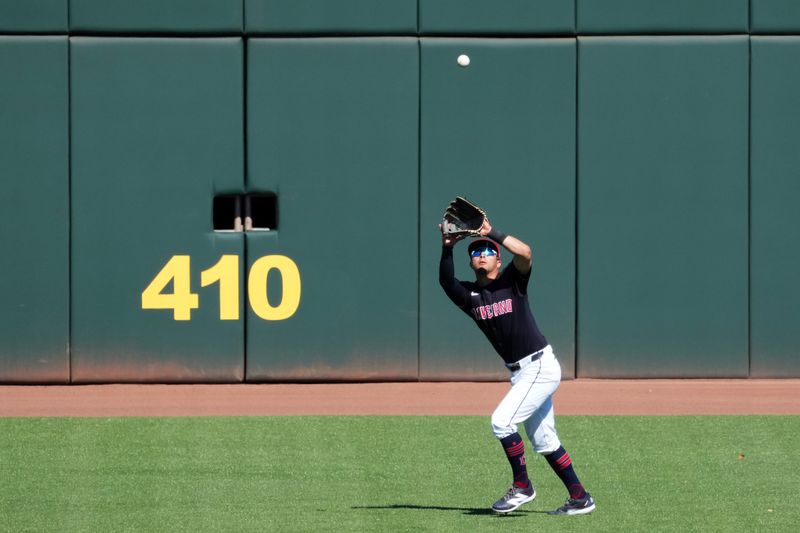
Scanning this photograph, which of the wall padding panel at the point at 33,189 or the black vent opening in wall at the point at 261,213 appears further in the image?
the black vent opening in wall at the point at 261,213

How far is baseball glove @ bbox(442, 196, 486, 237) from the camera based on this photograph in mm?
8359

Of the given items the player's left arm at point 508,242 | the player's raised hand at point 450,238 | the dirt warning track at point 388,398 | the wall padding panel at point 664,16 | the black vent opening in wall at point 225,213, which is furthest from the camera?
the black vent opening in wall at point 225,213

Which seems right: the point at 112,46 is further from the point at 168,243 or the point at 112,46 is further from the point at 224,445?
→ the point at 224,445

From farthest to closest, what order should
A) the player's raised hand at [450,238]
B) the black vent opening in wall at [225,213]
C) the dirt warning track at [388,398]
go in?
the black vent opening in wall at [225,213]
the dirt warning track at [388,398]
the player's raised hand at [450,238]

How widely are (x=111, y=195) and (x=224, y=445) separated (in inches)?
167

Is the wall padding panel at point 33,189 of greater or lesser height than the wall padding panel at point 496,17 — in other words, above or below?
below

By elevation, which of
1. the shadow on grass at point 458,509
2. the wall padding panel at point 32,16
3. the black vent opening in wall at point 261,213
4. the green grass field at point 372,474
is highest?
the wall padding panel at point 32,16

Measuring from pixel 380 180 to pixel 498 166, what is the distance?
1210 mm

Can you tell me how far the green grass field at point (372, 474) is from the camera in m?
8.39

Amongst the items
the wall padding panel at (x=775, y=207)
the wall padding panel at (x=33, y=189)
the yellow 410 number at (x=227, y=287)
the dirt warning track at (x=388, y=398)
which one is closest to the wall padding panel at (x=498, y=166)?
the dirt warning track at (x=388, y=398)

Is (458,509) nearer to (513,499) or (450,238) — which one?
(513,499)

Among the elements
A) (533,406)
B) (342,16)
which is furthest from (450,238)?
(342,16)

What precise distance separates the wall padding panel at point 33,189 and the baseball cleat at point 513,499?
7.08 metres

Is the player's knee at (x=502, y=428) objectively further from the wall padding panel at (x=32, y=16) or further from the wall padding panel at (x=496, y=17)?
the wall padding panel at (x=32, y=16)
